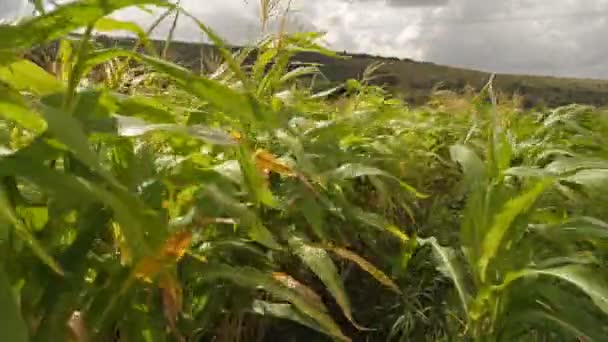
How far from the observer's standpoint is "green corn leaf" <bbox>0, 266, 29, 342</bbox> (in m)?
0.98

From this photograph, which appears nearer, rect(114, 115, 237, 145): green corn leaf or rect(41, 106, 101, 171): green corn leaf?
rect(41, 106, 101, 171): green corn leaf

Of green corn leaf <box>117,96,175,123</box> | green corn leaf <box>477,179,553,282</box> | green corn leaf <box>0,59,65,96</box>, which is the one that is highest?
green corn leaf <box>0,59,65,96</box>

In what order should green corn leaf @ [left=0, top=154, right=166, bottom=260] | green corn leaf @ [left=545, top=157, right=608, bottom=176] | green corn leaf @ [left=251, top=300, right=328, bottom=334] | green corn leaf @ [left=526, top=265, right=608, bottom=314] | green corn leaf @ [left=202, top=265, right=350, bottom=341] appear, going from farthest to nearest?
green corn leaf @ [left=545, top=157, right=608, bottom=176]
green corn leaf @ [left=526, top=265, right=608, bottom=314]
green corn leaf @ [left=251, top=300, right=328, bottom=334]
green corn leaf @ [left=202, top=265, right=350, bottom=341]
green corn leaf @ [left=0, top=154, right=166, bottom=260]

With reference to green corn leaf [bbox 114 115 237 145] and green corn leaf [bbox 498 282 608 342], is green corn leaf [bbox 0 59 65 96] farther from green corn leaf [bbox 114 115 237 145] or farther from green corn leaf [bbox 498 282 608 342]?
green corn leaf [bbox 498 282 608 342]

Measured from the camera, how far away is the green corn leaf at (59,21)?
46.2 inches

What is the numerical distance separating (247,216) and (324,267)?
350mm

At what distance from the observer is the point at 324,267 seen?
71.3 inches

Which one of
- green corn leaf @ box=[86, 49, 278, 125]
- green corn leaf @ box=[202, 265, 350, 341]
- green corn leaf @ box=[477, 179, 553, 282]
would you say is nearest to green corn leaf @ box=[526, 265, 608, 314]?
green corn leaf @ box=[477, 179, 553, 282]

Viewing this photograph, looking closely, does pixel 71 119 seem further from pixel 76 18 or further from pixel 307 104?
pixel 307 104

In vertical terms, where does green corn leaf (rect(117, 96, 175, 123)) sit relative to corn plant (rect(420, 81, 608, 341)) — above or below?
above

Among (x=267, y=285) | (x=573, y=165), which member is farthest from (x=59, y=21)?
(x=573, y=165)

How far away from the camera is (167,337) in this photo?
1.66 meters

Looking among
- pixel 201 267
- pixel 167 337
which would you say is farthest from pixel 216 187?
pixel 167 337

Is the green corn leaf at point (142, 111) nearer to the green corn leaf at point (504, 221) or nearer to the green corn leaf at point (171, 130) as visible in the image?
the green corn leaf at point (171, 130)
